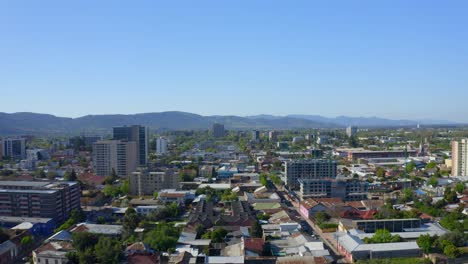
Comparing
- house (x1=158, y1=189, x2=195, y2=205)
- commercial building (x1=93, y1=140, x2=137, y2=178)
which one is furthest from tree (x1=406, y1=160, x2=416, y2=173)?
commercial building (x1=93, y1=140, x2=137, y2=178)

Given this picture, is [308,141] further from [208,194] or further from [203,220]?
[203,220]

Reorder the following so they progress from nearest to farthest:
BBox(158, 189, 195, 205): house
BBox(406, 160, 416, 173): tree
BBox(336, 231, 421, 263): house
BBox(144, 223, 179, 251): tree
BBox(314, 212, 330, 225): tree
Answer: BBox(336, 231, 421, 263): house, BBox(144, 223, 179, 251): tree, BBox(314, 212, 330, 225): tree, BBox(158, 189, 195, 205): house, BBox(406, 160, 416, 173): tree

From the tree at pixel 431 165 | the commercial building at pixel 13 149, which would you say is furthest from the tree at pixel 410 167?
the commercial building at pixel 13 149

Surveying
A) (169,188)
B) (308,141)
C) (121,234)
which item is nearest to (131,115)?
(308,141)

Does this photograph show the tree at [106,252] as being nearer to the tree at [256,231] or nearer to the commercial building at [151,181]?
the tree at [256,231]

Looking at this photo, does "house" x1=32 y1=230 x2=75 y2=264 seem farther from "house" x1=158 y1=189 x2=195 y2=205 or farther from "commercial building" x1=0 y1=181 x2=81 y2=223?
"house" x1=158 y1=189 x2=195 y2=205
